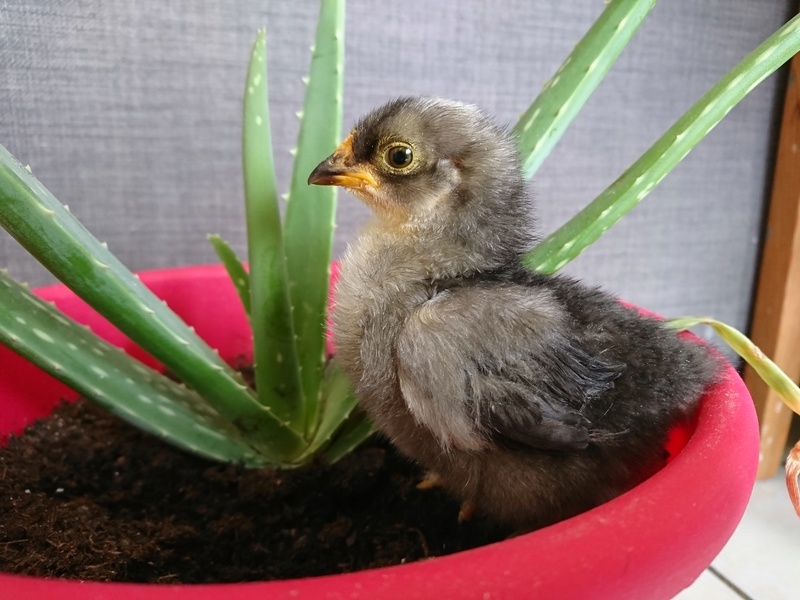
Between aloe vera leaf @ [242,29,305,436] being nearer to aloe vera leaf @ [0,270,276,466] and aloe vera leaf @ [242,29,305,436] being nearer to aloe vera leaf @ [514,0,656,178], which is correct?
aloe vera leaf @ [0,270,276,466]

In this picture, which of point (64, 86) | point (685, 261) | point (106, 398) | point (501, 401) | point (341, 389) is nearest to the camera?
point (501, 401)

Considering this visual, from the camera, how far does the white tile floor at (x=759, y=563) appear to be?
0.91m

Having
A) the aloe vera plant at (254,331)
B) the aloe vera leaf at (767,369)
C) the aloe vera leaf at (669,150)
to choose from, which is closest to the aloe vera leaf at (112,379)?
the aloe vera plant at (254,331)

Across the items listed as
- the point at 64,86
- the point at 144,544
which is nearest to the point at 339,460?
the point at 144,544

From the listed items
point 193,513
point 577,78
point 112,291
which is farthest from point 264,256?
point 577,78

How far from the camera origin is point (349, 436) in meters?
0.69

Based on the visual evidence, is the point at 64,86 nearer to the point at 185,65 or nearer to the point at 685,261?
the point at 185,65

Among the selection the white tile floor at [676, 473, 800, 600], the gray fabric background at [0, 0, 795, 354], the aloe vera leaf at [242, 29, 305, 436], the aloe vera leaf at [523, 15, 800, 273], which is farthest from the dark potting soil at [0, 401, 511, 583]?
the white tile floor at [676, 473, 800, 600]

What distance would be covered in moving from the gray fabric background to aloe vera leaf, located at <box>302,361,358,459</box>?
1.51 ft

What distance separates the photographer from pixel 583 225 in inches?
24.3

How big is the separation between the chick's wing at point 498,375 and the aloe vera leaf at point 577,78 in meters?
0.22

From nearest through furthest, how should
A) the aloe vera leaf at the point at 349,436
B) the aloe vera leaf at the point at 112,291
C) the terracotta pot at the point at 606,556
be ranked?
the terracotta pot at the point at 606,556 < the aloe vera leaf at the point at 112,291 < the aloe vera leaf at the point at 349,436

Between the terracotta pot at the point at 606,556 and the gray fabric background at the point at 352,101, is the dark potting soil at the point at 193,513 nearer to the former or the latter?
the terracotta pot at the point at 606,556

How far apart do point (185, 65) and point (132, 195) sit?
216mm
